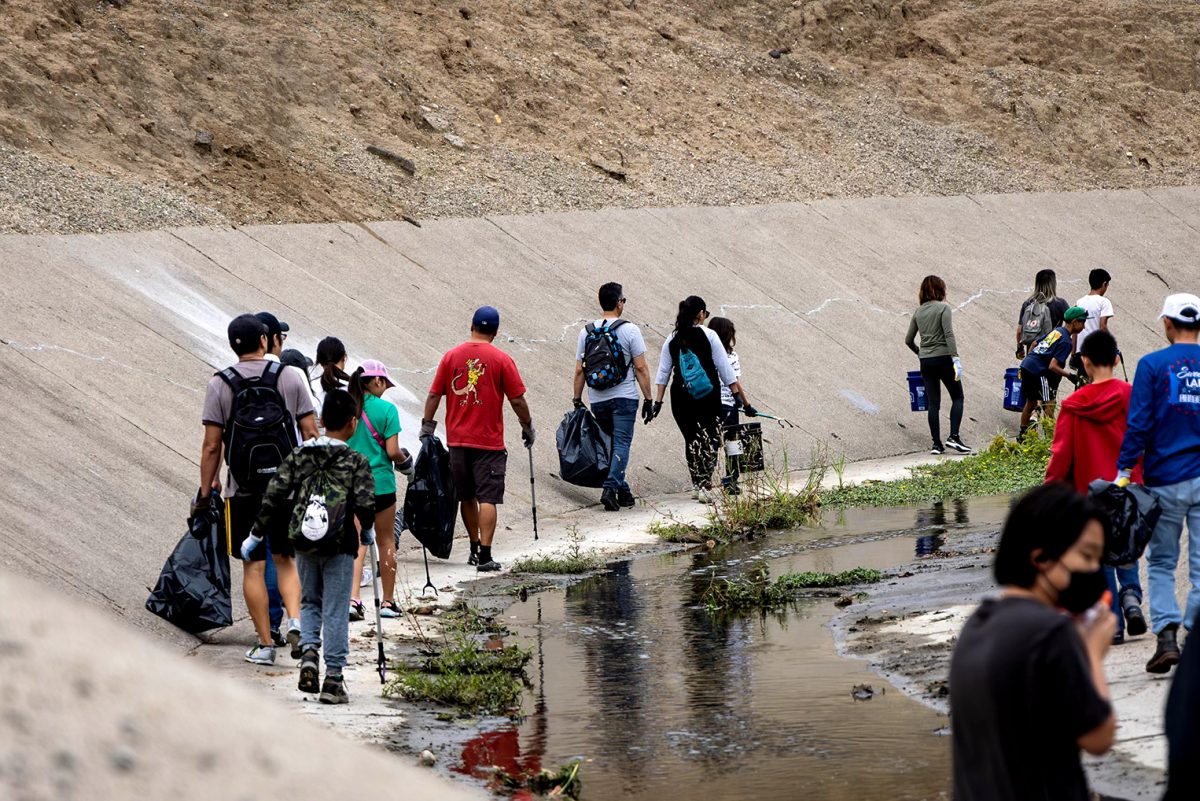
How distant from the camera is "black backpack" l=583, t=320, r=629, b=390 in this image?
13117 millimetres

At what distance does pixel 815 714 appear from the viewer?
7215 millimetres

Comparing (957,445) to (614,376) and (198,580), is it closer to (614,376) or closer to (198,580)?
(614,376)

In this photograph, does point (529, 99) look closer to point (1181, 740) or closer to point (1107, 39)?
point (1107, 39)

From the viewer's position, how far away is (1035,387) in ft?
52.2

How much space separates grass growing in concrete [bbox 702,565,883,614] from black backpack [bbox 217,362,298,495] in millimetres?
2746

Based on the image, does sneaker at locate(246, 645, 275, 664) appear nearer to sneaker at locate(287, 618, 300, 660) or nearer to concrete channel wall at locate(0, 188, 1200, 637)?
sneaker at locate(287, 618, 300, 660)

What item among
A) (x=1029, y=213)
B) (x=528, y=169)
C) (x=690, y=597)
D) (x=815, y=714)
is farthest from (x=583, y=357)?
(x=1029, y=213)

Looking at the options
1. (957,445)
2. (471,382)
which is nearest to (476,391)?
(471,382)

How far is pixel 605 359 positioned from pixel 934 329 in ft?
14.5

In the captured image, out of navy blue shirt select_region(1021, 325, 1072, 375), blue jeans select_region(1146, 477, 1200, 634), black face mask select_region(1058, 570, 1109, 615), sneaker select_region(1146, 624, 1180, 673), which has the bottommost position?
sneaker select_region(1146, 624, 1180, 673)

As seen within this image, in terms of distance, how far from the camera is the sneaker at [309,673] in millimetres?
7730

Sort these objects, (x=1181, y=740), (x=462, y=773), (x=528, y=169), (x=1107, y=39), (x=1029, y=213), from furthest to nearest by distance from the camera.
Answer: (x=1107, y=39) → (x=1029, y=213) → (x=528, y=169) → (x=462, y=773) → (x=1181, y=740)

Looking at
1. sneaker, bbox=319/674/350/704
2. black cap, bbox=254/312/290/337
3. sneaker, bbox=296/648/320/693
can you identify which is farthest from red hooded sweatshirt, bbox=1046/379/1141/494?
black cap, bbox=254/312/290/337

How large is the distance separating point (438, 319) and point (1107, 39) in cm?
1959
